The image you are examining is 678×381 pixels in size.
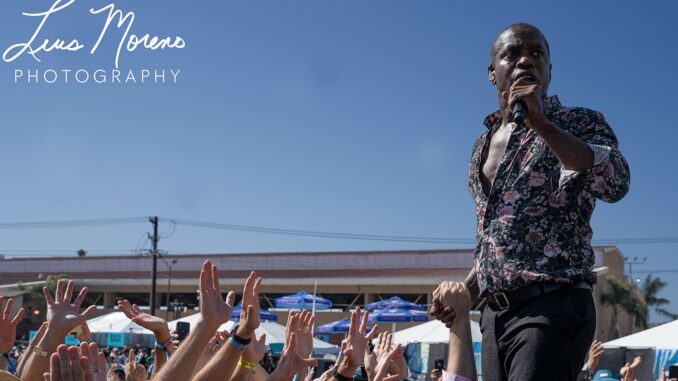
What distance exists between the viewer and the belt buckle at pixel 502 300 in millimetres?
2539

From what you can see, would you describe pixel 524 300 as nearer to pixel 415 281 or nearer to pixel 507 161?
pixel 507 161

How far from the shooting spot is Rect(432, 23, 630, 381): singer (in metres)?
2.36

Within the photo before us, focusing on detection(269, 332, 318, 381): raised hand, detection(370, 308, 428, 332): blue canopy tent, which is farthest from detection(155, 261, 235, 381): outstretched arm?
detection(370, 308, 428, 332): blue canopy tent

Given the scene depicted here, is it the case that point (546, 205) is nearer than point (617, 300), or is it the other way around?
point (546, 205)

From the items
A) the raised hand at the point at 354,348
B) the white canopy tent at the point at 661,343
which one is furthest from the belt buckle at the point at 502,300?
the white canopy tent at the point at 661,343

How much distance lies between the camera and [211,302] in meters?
2.97

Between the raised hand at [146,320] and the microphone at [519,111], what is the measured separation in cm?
227

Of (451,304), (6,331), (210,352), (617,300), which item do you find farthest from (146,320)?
(617,300)

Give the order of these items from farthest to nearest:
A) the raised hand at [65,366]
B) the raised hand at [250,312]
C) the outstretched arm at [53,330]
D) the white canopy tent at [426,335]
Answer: the white canopy tent at [426,335] < the outstretched arm at [53,330] < the raised hand at [250,312] < the raised hand at [65,366]

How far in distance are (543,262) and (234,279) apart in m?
42.1

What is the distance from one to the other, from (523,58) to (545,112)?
0.21m

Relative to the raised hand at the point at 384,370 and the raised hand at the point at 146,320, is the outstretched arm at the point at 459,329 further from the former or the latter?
the raised hand at the point at 146,320

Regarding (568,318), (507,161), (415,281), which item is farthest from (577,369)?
(415,281)

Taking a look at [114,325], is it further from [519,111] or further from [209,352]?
[519,111]
